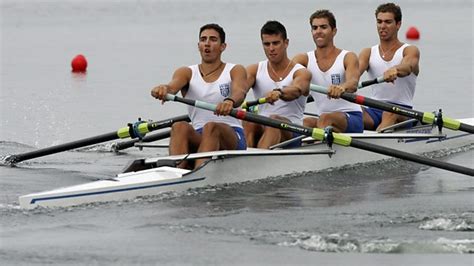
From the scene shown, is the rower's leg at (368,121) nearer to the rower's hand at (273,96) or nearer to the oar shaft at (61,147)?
the rower's hand at (273,96)

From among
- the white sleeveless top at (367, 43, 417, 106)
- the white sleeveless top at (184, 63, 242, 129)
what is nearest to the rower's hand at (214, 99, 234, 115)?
the white sleeveless top at (184, 63, 242, 129)

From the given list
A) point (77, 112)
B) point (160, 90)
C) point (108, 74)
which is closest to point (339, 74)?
point (160, 90)

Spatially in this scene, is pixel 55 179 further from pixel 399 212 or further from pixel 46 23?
pixel 46 23

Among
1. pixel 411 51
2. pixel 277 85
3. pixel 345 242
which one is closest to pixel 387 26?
pixel 411 51

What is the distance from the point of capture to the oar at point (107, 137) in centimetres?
1038

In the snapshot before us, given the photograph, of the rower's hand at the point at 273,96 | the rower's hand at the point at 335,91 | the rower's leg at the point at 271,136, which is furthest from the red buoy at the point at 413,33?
the rower's hand at the point at 273,96

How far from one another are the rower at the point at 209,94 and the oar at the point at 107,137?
42cm

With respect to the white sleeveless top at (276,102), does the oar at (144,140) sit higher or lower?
lower

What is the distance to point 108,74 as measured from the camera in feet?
68.3

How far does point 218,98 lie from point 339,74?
1674 millimetres

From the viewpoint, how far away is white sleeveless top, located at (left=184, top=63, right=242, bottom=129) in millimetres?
9953

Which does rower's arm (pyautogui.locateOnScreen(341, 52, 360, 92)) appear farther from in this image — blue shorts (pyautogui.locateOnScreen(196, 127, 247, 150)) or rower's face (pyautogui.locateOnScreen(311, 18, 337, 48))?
blue shorts (pyautogui.locateOnScreen(196, 127, 247, 150))

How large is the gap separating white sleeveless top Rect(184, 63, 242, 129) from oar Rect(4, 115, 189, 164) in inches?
18.8

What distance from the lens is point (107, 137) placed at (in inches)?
426
